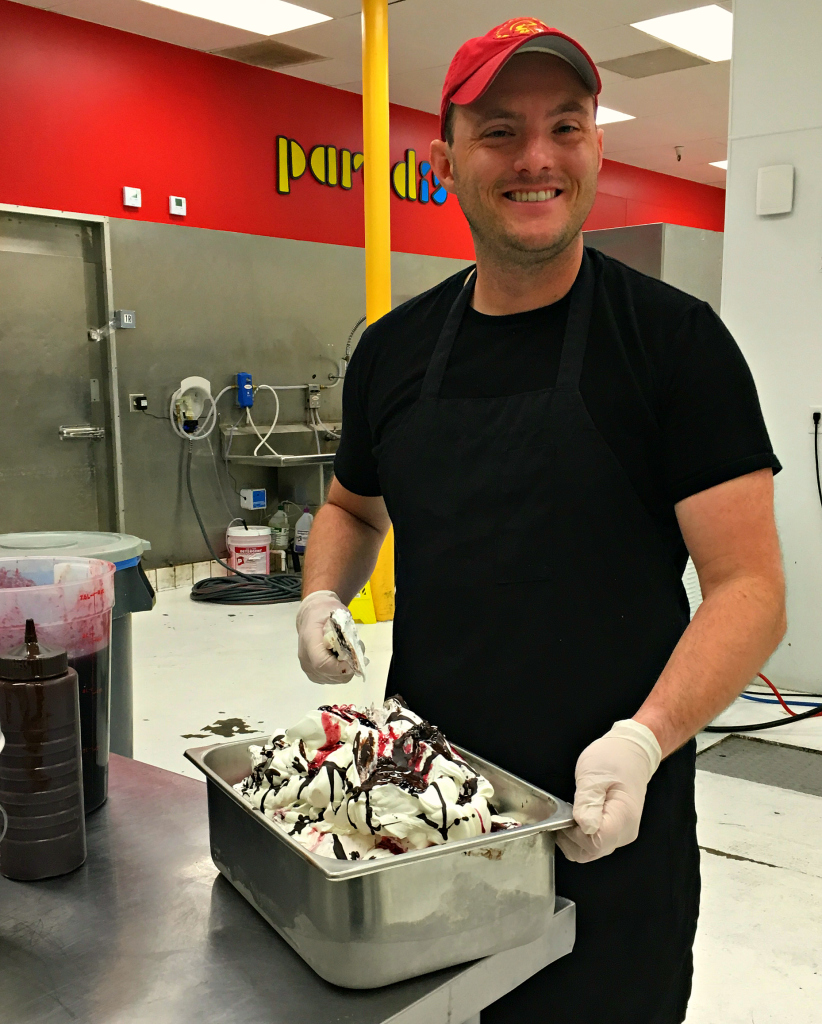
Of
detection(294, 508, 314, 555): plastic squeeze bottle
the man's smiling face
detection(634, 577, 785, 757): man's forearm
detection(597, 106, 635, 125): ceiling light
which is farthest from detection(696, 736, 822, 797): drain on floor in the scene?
detection(597, 106, 635, 125): ceiling light

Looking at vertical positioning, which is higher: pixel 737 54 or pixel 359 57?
pixel 359 57

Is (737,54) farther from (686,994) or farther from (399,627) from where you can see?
(686,994)

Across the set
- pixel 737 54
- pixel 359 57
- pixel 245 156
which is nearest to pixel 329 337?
pixel 245 156

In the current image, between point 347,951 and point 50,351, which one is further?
point 50,351

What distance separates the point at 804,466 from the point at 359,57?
4043mm

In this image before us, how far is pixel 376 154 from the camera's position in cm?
495

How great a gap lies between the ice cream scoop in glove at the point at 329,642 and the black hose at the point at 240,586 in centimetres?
408

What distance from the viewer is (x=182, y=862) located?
1113 millimetres

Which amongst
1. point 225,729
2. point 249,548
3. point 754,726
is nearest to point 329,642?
point 225,729

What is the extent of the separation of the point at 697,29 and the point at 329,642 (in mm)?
6139

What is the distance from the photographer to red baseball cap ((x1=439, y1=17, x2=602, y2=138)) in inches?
48.1

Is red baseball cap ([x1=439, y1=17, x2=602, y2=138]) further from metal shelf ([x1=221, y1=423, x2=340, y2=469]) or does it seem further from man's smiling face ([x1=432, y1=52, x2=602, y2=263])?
metal shelf ([x1=221, y1=423, x2=340, y2=469])

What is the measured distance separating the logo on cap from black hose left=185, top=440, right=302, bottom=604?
4.36 meters

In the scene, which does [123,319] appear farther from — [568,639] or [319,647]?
[568,639]
